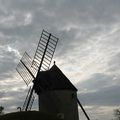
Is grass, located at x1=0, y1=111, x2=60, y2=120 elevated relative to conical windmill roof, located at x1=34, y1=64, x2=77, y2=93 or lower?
lower

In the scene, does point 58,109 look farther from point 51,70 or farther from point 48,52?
point 48,52

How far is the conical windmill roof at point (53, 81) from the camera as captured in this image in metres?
34.2

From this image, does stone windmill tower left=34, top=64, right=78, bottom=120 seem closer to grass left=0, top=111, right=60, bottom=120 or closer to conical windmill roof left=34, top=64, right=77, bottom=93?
conical windmill roof left=34, top=64, right=77, bottom=93

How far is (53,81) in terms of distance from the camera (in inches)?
1361

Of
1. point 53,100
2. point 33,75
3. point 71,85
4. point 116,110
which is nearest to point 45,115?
point 53,100

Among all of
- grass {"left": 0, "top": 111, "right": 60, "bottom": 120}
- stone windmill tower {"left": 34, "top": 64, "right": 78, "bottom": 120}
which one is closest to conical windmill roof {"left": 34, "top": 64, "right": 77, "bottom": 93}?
stone windmill tower {"left": 34, "top": 64, "right": 78, "bottom": 120}

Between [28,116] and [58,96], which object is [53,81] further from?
[28,116]

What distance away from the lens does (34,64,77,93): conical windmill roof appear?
34.2 meters

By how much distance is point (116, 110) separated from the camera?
233 feet

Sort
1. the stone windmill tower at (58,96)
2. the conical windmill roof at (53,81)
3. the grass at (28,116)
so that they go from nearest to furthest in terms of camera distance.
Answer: the grass at (28,116)
the stone windmill tower at (58,96)
the conical windmill roof at (53,81)

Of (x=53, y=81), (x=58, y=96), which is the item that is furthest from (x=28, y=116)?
Result: (x=53, y=81)

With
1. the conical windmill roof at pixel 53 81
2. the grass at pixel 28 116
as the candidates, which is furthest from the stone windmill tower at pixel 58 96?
the grass at pixel 28 116

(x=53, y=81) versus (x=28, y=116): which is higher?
(x=53, y=81)

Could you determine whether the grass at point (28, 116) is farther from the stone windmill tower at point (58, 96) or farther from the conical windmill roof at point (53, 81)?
the conical windmill roof at point (53, 81)
